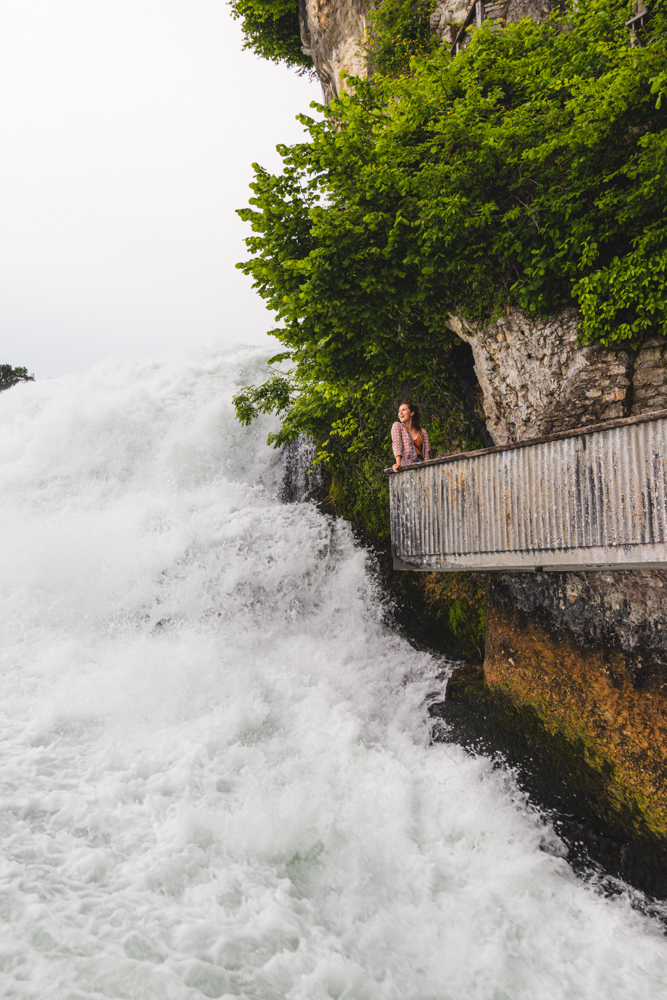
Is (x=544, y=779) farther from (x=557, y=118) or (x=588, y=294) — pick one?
(x=557, y=118)

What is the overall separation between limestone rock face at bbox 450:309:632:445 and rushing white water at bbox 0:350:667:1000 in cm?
488

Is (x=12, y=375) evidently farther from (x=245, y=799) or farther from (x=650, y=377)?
(x=650, y=377)

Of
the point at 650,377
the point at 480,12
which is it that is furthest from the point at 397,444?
the point at 480,12

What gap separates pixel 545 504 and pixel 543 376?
2.13 m

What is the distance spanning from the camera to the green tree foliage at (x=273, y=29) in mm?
16438

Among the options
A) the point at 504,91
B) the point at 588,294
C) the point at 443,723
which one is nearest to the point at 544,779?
the point at 443,723

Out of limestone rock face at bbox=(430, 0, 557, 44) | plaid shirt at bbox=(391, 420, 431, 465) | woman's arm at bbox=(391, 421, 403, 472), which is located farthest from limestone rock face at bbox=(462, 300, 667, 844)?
limestone rock face at bbox=(430, 0, 557, 44)

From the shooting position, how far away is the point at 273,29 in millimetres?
17328

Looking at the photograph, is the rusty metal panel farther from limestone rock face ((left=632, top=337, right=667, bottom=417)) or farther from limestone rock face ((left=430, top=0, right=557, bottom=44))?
limestone rock face ((left=430, top=0, right=557, bottom=44))

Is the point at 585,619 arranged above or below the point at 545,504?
below

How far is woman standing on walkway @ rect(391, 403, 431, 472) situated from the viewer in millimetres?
7672

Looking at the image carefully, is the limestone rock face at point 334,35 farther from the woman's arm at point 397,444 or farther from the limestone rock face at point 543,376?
the woman's arm at point 397,444

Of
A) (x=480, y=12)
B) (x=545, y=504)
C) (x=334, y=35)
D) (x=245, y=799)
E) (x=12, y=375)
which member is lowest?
(x=245, y=799)

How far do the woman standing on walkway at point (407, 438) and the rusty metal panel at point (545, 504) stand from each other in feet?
0.85
